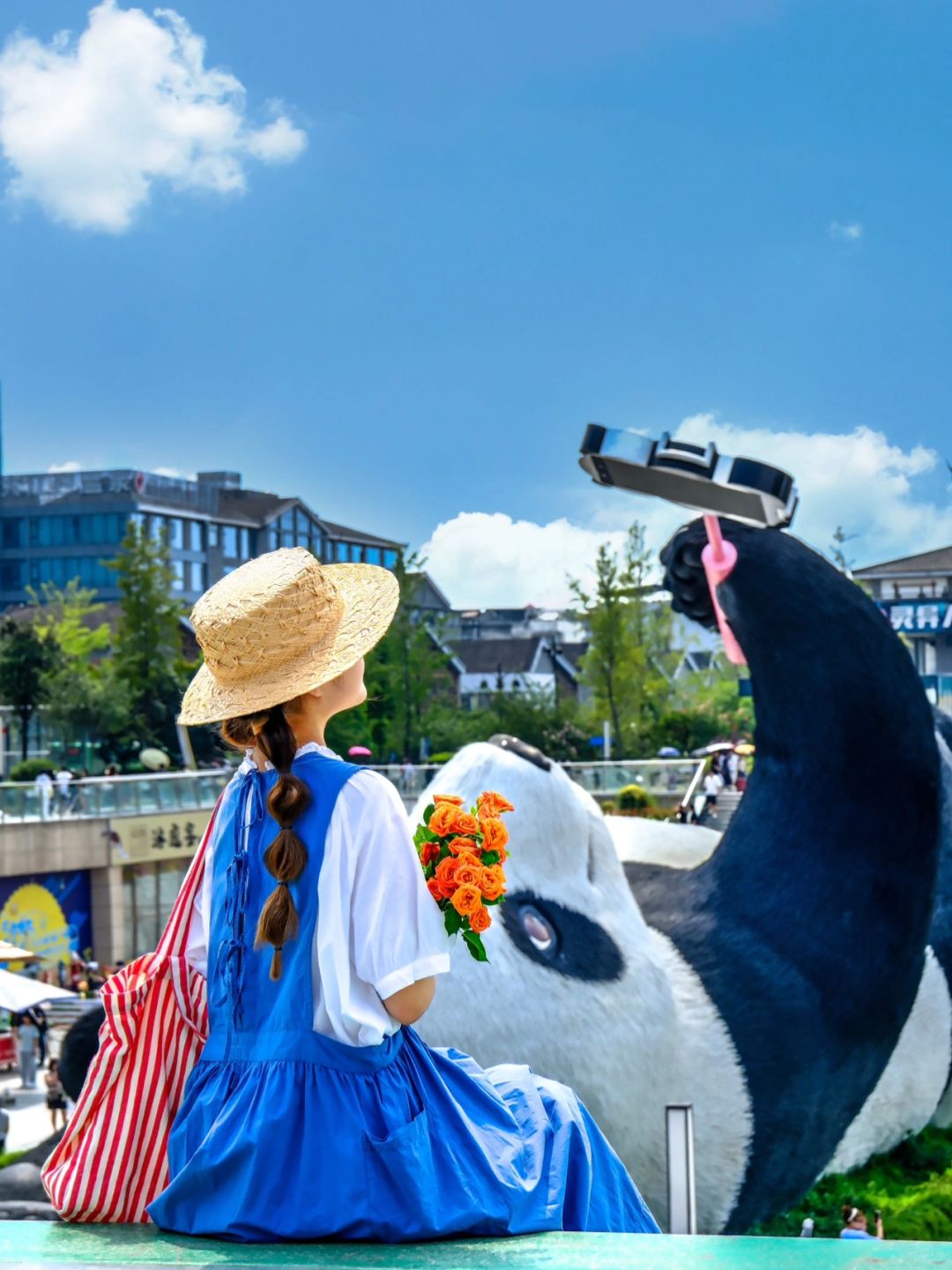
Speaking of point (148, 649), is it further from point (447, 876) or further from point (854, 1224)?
point (447, 876)

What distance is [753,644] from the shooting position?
905 centimetres

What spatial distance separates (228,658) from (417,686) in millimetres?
38281

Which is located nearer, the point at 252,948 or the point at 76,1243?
the point at 76,1243

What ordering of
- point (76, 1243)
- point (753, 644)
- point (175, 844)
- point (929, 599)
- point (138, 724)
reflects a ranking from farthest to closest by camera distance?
point (929, 599)
point (138, 724)
point (175, 844)
point (753, 644)
point (76, 1243)

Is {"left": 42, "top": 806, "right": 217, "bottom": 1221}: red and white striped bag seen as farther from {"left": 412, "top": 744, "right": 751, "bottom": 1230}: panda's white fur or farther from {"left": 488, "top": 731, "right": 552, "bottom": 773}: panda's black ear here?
{"left": 488, "top": 731, "right": 552, "bottom": 773}: panda's black ear

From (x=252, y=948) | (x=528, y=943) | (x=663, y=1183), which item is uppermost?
(x=252, y=948)

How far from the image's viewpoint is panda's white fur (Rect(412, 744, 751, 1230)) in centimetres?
685

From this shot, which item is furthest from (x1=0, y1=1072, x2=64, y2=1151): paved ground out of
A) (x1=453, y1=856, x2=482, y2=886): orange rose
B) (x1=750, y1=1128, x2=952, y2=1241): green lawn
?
(x1=453, y1=856, x2=482, y2=886): orange rose

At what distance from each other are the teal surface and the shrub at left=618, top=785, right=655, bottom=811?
849 inches

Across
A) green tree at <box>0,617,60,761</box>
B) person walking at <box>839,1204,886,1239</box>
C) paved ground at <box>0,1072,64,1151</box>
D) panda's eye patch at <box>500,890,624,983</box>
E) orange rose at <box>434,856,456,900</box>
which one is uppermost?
green tree at <box>0,617,60,761</box>

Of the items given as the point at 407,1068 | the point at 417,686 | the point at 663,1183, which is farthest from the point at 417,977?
the point at 417,686

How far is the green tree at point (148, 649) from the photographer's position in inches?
1603

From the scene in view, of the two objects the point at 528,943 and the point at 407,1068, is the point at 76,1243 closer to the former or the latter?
the point at 407,1068

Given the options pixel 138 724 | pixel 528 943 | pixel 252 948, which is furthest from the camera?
pixel 138 724
